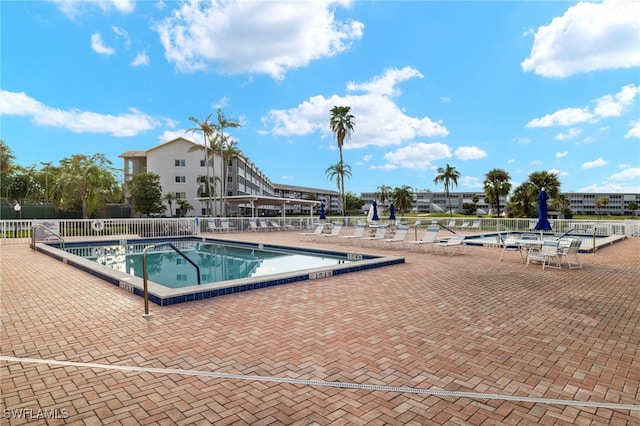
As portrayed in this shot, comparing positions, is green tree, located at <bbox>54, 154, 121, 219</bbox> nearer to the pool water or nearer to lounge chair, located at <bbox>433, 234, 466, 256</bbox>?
the pool water

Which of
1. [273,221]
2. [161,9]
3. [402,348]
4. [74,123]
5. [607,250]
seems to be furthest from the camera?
[74,123]

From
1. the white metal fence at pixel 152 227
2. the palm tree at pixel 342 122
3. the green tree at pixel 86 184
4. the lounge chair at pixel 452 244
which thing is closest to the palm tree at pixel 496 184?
the palm tree at pixel 342 122

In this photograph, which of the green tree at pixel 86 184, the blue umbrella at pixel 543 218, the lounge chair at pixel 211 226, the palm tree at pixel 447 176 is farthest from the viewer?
the palm tree at pixel 447 176

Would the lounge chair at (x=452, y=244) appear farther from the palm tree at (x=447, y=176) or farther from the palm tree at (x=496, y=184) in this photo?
the palm tree at (x=447, y=176)

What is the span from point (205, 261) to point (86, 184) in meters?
22.7

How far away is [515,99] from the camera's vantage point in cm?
2092

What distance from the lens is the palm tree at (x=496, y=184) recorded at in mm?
34688

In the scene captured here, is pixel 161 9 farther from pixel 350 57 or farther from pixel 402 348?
pixel 402 348

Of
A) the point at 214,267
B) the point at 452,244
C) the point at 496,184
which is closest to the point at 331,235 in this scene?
the point at 452,244

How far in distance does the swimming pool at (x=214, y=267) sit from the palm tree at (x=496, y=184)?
2860 centimetres

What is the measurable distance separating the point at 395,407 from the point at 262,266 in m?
7.93

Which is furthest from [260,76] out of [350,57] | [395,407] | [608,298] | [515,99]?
[395,407]

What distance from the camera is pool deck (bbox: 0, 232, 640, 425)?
2.45 meters

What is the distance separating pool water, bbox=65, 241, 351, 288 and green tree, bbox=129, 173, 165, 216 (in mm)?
25499
